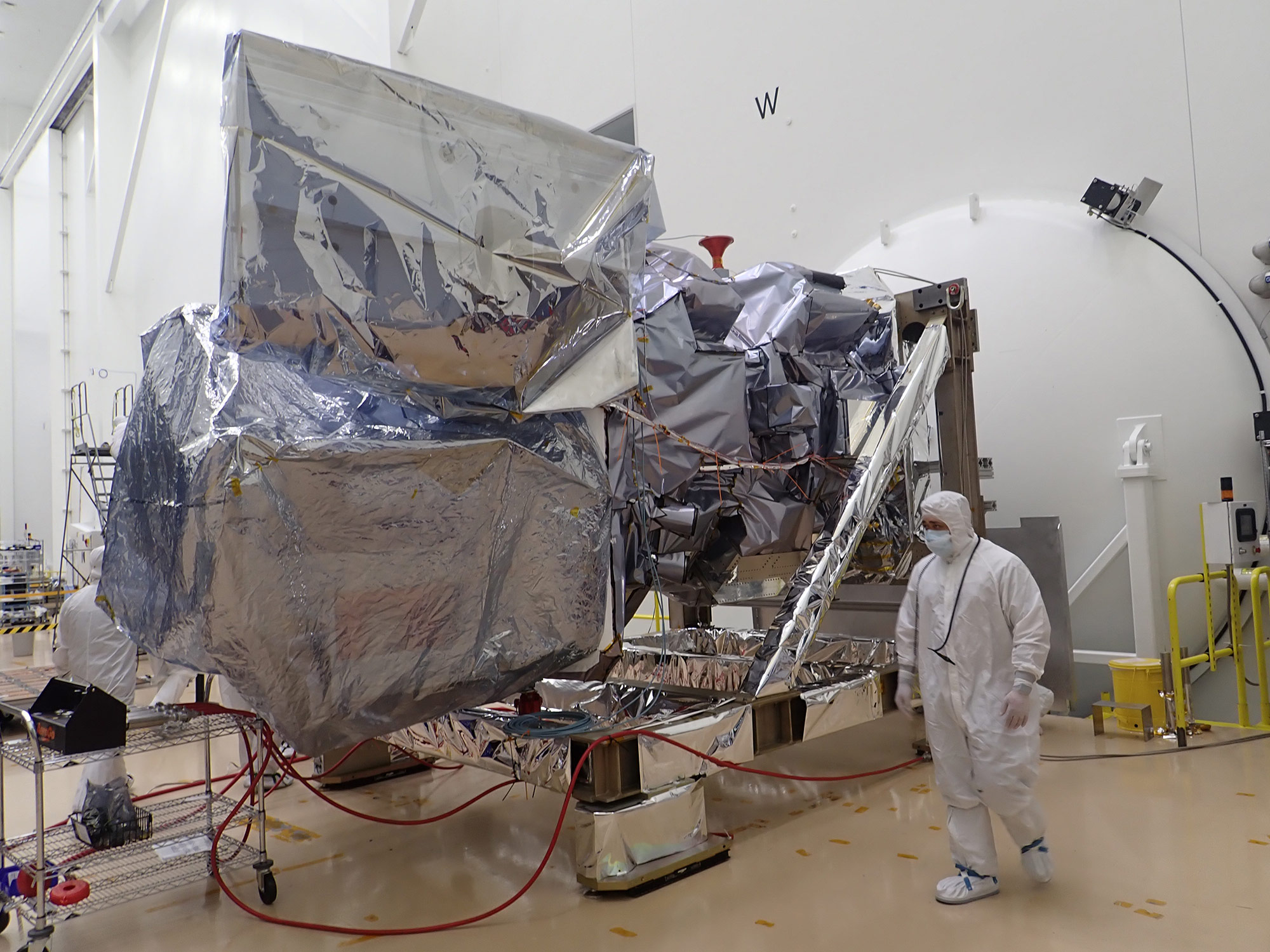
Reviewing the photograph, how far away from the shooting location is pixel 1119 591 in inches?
198

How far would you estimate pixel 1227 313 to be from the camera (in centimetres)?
469

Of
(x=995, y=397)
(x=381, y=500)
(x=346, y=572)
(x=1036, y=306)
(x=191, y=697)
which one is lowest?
(x=191, y=697)

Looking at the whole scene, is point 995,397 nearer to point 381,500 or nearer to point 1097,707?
point 1097,707

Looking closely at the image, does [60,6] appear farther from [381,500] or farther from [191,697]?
[381,500]

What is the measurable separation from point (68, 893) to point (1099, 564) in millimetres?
4927

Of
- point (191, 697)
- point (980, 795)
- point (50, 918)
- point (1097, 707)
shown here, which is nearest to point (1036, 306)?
point (1097, 707)

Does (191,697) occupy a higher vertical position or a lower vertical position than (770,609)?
lower

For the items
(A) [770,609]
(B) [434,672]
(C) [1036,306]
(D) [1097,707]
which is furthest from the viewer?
(A) [770,609]

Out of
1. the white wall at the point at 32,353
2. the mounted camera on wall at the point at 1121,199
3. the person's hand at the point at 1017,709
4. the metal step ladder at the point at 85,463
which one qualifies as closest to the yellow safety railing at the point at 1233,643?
the mounted camera on wall at the point at 1121,199

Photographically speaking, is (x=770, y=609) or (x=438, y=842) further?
(x=770, y=609)

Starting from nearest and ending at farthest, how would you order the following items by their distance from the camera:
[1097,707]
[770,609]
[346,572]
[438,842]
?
[346,572] < [438,842] < [1097,707] < [770,609]

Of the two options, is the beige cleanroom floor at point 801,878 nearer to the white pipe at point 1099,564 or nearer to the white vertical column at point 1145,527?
the white vertical column at point 1145,527

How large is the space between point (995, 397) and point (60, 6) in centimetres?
1611

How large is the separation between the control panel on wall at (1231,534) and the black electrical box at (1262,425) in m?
0.34
